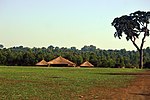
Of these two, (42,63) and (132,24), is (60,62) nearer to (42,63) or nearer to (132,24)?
(42,63)

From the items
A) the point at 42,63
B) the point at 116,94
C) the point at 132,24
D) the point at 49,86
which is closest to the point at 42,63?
the point at 42,63

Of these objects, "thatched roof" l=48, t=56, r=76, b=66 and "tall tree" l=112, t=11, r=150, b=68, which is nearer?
"tall tree" l=112, t=11, r=150, b=68

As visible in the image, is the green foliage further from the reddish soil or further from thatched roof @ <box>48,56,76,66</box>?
the reddish soil

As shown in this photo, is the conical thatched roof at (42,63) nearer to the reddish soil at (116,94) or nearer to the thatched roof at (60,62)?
the thatched roof at (60,62)

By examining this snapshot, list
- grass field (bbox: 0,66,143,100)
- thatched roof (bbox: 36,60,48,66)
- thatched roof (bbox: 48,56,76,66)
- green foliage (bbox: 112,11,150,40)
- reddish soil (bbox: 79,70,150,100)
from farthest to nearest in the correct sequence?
thatched roof (bbox: 48,56,76,66), thatched roof (bbox: 36,60,48,66), green foliage (bbox: 112,11,150,40), reddish soil (bbox: 79,70,150,100), grass field (bbox: 0,66,143,100)

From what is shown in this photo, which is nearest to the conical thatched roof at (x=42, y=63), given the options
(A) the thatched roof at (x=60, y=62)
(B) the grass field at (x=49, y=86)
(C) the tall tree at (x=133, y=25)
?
(A) the thatched roof at (x=60, y=62)

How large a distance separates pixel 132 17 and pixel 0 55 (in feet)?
137

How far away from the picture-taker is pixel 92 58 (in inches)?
4048

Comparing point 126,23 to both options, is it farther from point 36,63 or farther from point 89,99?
point 89,99

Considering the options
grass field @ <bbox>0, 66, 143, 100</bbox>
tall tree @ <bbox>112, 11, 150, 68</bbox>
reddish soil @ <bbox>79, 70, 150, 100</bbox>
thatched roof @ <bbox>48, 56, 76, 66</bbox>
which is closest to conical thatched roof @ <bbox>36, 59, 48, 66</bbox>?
thatched roof @ <bbox>48, 56, 76, 66</bbox>

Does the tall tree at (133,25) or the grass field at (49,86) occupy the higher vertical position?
the tall tree at (133,25)

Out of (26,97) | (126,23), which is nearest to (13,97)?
(26,97)

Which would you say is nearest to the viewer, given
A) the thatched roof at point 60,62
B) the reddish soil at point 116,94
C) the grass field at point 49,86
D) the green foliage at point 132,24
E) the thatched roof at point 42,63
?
the grass field at point 49,86

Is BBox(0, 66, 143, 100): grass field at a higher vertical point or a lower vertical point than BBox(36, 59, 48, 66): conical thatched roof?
lower
